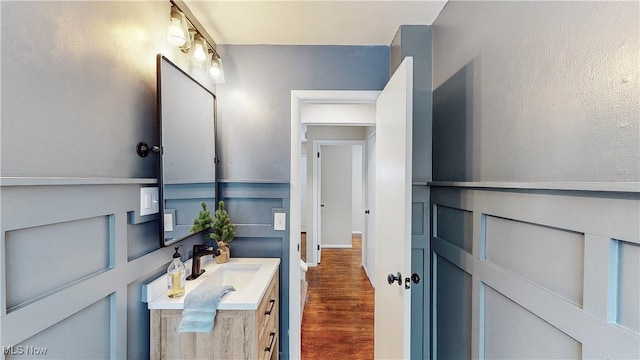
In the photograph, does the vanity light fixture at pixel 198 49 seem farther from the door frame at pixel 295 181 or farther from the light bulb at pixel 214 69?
the door frame at pixel 295 181

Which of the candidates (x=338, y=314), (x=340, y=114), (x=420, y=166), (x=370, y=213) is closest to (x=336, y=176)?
(x=370, y=213)

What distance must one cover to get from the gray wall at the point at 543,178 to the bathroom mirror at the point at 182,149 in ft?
4.48

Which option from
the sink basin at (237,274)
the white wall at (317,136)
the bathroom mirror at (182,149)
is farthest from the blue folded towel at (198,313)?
the white wall at (317,136)

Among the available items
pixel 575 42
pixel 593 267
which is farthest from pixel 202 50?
pixel 593 267

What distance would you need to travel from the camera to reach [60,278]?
773 mm

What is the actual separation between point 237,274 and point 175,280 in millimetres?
553

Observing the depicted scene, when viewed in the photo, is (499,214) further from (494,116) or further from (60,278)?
(60,278)

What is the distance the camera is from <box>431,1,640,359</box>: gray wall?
0.65 metres

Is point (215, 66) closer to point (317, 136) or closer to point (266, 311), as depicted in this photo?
point (266, 311)

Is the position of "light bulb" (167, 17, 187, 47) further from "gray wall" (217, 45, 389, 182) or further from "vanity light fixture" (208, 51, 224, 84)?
"gray wall" (217, 45, 389, 182)

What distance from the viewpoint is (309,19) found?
1593mm

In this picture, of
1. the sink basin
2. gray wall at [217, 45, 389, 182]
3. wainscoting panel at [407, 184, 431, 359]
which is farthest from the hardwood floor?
gray wall at [217, 45, 389, 182]

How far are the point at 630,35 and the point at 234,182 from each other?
185 cm

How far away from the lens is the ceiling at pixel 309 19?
57.7 inches
